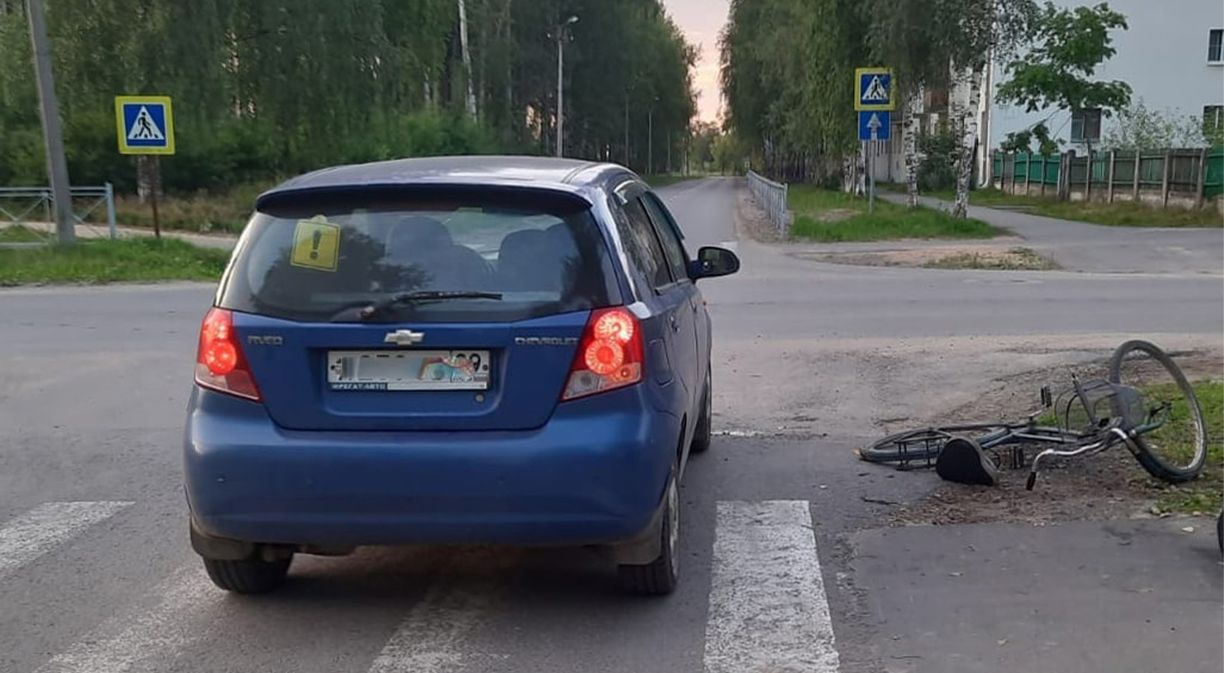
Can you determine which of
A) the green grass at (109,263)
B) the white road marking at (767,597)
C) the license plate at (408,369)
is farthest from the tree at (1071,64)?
the license plate at (408,369)

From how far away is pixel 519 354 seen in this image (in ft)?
13.9

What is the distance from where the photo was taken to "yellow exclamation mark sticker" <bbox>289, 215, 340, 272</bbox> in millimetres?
4418

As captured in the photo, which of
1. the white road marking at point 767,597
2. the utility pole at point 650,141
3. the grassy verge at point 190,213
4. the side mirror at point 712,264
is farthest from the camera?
the utility pole at point 650,141

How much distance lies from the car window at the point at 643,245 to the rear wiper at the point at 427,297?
27.1 inches

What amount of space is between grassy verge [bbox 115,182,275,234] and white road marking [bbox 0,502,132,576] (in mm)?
22123

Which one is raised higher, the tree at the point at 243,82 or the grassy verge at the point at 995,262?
the tree at the point at 243,82

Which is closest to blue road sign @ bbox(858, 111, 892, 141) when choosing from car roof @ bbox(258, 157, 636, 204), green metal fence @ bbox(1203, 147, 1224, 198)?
green metal fence @ bbox(1203, 147, 1224, 198)

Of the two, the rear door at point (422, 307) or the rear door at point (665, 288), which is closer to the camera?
the rear door at point (422, 307)

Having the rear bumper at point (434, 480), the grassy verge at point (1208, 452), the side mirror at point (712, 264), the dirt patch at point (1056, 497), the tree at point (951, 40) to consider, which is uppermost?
the tree at point (951, 40)

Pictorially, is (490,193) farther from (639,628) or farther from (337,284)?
(639,628)

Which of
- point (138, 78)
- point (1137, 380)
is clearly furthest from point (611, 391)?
point (138, 78)

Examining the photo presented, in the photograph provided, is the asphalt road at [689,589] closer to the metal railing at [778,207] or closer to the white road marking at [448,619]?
the white road marking at [448,619]

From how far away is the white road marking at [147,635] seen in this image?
426cm

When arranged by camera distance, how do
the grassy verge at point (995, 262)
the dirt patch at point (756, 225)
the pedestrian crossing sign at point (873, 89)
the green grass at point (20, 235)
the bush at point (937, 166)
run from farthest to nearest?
1. the bush at point (937, 166)
2. the dirt patch at point (756, 225)
3. the pedestrian crossing sign at point (873, 89)
4. the green grass at point (20, 235)
5. the grassy verge at point (995, 262)
